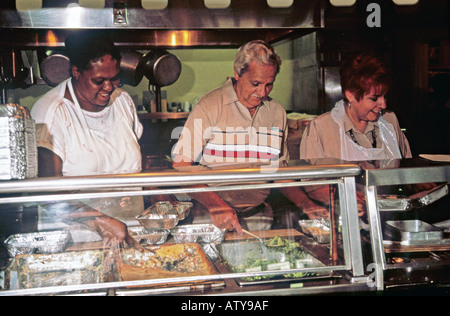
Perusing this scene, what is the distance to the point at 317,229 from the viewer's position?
90.7 inches

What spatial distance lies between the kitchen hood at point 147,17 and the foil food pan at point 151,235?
86.0 inches

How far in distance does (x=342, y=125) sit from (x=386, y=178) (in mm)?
1148

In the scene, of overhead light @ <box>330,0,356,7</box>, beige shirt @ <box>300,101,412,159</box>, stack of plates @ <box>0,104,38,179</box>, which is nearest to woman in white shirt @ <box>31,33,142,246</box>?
stack of plates @ <box>0,104,38,179</box>

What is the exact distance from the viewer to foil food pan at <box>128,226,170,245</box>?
7.30 feet

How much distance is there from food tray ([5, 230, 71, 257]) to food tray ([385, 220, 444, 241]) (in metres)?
1.49

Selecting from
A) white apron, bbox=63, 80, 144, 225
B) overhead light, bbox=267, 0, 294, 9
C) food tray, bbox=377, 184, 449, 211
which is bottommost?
food tray, bbox=377, 184, 449, 211

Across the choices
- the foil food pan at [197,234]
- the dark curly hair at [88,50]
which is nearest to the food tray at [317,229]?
the foil food pan at [197,234]

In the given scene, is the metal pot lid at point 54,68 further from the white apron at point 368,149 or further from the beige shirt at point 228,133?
the white apron at point 368,149

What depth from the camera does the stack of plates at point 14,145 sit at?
1702 millimetres

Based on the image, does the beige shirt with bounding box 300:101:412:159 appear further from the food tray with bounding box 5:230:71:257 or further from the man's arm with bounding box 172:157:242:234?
the food tray with bounding box 5:230:71:257

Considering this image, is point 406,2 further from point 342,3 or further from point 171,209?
point 171,209

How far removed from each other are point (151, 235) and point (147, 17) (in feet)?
7.50
